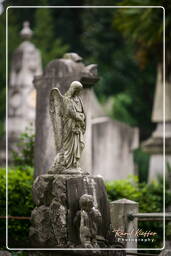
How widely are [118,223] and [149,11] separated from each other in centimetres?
954

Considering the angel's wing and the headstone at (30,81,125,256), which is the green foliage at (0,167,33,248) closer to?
the headstone at (30,81,125,256)

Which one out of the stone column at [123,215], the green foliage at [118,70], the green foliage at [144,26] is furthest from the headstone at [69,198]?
the green foliage at [118,70]

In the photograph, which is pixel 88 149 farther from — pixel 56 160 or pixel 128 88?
pixel 128 88

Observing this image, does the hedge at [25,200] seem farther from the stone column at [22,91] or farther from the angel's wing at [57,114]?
the stone column at [22,91]

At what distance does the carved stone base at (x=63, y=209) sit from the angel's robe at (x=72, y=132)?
286mm

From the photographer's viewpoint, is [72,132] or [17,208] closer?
[72,132]

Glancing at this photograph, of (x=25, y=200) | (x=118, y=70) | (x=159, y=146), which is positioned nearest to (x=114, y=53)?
(x=118, y=70)

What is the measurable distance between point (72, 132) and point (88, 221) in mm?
1434

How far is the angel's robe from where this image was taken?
11.6 meters

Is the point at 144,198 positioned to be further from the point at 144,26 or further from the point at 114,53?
the point at 114,53

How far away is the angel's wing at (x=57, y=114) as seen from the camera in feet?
38.5

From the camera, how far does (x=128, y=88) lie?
113 ft

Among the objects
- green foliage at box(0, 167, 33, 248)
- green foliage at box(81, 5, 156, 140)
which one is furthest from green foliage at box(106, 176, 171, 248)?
green foliage at box(81, 5, 156, 140)

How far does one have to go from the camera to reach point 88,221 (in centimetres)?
1096
